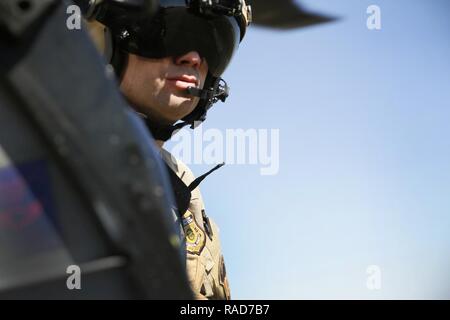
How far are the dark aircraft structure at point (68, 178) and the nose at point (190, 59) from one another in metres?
1.50

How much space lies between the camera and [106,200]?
0.69 meters

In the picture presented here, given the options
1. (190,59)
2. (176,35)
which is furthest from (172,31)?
(190,59)

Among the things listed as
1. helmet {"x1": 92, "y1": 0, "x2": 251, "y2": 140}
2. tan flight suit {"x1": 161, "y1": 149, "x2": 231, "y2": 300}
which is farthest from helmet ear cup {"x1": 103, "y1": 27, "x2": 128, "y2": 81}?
tan flight suit {"x1": 161, "y1": 149, "x2": 231, "y2": 300}

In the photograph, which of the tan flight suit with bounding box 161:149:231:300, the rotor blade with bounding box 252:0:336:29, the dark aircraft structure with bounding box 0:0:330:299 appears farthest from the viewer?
the rotor blade with bounding box 252:0:336:29

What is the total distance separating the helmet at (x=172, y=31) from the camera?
217 centimetres

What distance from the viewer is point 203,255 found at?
2.26m

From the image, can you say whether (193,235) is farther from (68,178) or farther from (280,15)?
(280,15)

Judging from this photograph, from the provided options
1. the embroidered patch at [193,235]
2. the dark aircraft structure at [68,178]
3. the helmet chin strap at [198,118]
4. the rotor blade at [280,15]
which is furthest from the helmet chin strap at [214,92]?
the rotor blade at [280,15]

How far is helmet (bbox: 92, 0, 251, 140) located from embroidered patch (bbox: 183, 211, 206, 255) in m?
0.37

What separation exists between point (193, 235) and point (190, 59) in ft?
2.45

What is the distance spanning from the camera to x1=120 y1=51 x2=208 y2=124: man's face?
7.07ft

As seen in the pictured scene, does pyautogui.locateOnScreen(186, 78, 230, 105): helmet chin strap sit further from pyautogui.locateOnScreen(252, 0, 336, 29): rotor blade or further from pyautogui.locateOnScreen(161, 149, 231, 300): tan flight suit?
pyautogui.locateOnScreen(252, 0, 336, 29): rotor blade

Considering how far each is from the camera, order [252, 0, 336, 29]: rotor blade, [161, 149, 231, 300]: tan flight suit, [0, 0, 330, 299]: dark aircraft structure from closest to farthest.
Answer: [0, 0, 330, 299]: dark aircraft structure → [161, 149, 231, 300]: tan flight suit → [252, 0, 336, 29]: rotor blade

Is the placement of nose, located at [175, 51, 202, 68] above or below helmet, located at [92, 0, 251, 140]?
below
